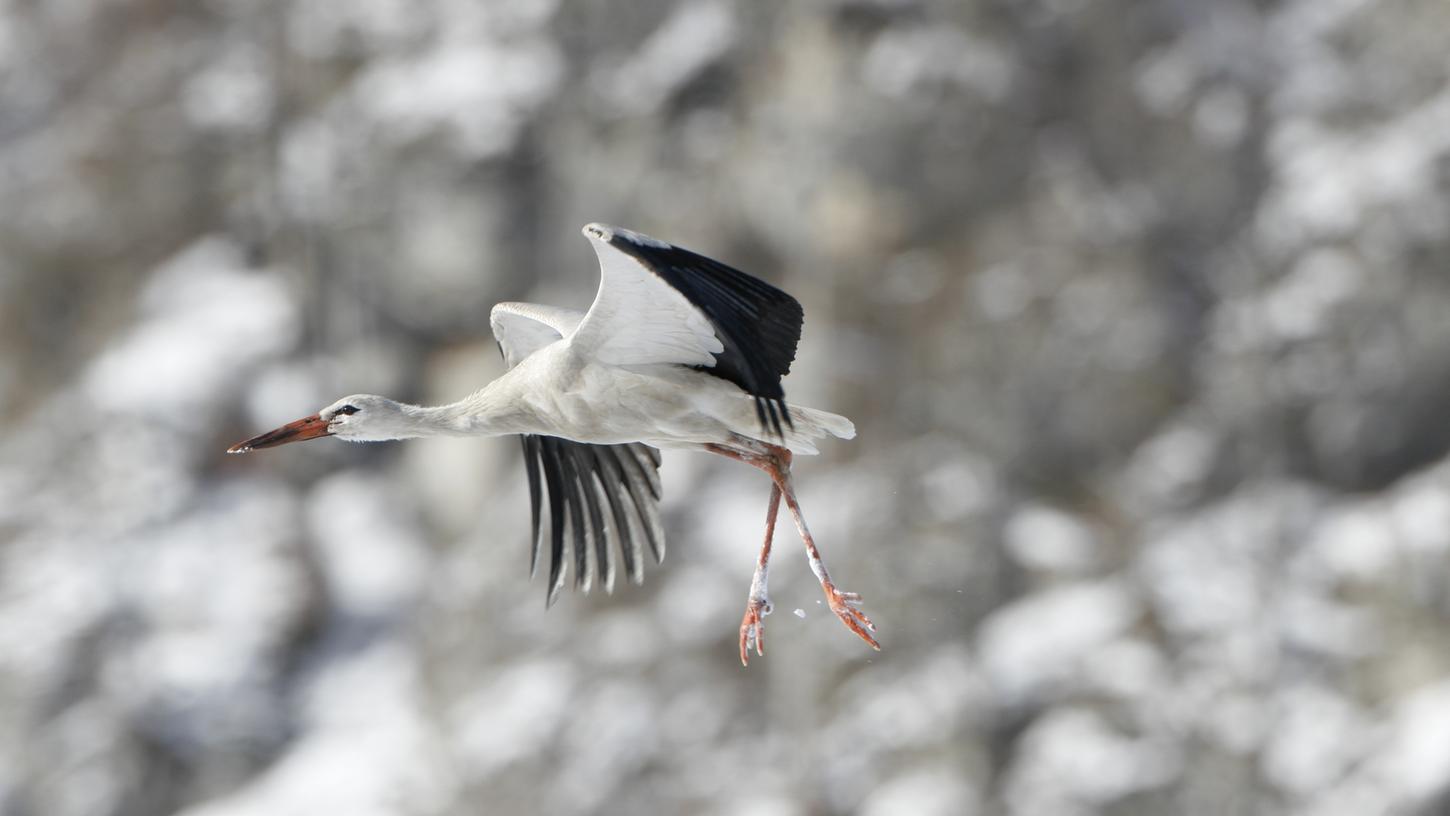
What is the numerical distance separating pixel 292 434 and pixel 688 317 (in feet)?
5.99

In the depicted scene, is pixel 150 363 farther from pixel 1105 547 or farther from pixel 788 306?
pixel 788 306

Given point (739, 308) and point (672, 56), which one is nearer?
point (739, 308)

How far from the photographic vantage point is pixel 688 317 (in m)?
6.98

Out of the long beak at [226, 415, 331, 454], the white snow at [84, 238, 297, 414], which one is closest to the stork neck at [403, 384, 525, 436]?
the long beak at [226, 415, 331, 454]

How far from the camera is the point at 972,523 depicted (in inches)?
923

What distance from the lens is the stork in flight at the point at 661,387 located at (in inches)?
262

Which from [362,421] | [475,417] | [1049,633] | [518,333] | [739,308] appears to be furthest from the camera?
[1049,633]

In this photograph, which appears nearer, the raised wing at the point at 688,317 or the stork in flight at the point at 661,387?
the raised wing at the point at 688,317

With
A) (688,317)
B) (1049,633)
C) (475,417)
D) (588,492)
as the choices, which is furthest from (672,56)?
(688,317)

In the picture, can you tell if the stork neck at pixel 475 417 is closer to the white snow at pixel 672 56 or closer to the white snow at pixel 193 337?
the white snow at pixel 672 56

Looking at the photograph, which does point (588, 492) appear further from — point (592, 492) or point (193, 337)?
point (193, 337)

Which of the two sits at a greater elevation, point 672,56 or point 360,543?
point 672,56

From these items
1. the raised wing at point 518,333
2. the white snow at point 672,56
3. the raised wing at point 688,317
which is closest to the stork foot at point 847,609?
the raised wing at point 688,317

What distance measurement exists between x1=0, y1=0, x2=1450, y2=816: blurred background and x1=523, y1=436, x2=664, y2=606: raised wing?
12847 millimetres
